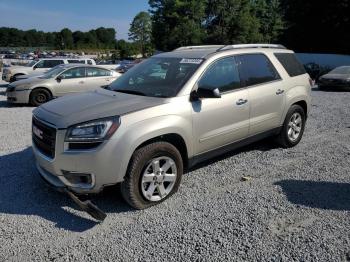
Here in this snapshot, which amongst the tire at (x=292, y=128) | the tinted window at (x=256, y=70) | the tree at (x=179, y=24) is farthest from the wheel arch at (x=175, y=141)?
the tree at (x=179, y=24)

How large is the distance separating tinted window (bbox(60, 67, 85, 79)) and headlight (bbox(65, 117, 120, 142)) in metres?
9.52

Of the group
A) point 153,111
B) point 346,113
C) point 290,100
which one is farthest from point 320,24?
point 153,111

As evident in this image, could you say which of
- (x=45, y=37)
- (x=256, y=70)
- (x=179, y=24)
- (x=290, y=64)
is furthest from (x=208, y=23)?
(x=45, y=37)

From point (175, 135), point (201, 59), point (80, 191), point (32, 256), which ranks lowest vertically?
point (32, 256)

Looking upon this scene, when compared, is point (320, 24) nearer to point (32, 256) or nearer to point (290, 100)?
point (290, 100)

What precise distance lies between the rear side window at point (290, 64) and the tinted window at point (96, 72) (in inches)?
336

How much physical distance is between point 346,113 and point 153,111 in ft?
26.5

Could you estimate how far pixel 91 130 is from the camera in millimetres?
3914

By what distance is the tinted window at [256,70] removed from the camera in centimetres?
545

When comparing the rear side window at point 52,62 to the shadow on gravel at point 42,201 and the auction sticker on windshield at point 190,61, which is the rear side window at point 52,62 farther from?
the auction sticker on windshield at point 190,61

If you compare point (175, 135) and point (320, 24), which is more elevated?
point (320, 24)

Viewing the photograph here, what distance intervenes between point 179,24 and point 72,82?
51.5m

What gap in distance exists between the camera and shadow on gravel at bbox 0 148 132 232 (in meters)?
4.08

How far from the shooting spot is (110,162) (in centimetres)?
388
